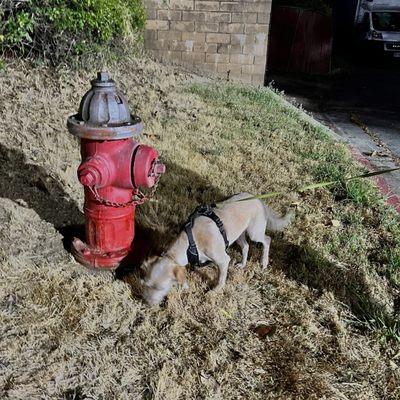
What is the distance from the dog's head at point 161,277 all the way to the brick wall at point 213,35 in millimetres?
6942

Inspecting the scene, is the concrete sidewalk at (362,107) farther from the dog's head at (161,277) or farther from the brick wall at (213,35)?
the dog's head at (161,277)

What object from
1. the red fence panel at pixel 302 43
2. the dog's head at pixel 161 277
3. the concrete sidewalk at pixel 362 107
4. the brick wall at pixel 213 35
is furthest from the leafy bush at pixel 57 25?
the red fence panel at pixel 302 43

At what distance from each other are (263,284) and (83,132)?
1539mm

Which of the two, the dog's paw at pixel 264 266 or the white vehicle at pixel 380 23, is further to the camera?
the white vehicle at pixel 380 23

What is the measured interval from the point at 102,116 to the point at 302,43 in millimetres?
11578

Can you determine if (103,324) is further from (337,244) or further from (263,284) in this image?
(337,244)

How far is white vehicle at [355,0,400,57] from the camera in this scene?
1470 centimetres

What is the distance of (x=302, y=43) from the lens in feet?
42.9

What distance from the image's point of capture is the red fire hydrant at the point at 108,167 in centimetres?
266

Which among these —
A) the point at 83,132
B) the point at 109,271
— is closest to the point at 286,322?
the point at 109,271

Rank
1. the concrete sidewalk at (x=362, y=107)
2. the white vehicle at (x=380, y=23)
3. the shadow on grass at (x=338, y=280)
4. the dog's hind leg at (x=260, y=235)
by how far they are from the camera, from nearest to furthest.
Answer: the shadow on grass at (x=338, y=280) → the dog's hind leg at (x=260, y=235) → the concrete sidewalk at (x=362, y=107) → the white vehicle at (x=380, y=23)

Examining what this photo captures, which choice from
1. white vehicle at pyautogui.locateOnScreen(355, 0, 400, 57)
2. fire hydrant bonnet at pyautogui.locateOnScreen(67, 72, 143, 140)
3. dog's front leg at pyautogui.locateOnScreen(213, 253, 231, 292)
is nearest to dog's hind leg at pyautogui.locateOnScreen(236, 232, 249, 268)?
dog's front leg at pyautogui.locateOnScreen(213, 253, 231, 292)

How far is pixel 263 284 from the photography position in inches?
127

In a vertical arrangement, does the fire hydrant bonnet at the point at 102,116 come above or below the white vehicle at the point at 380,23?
below
